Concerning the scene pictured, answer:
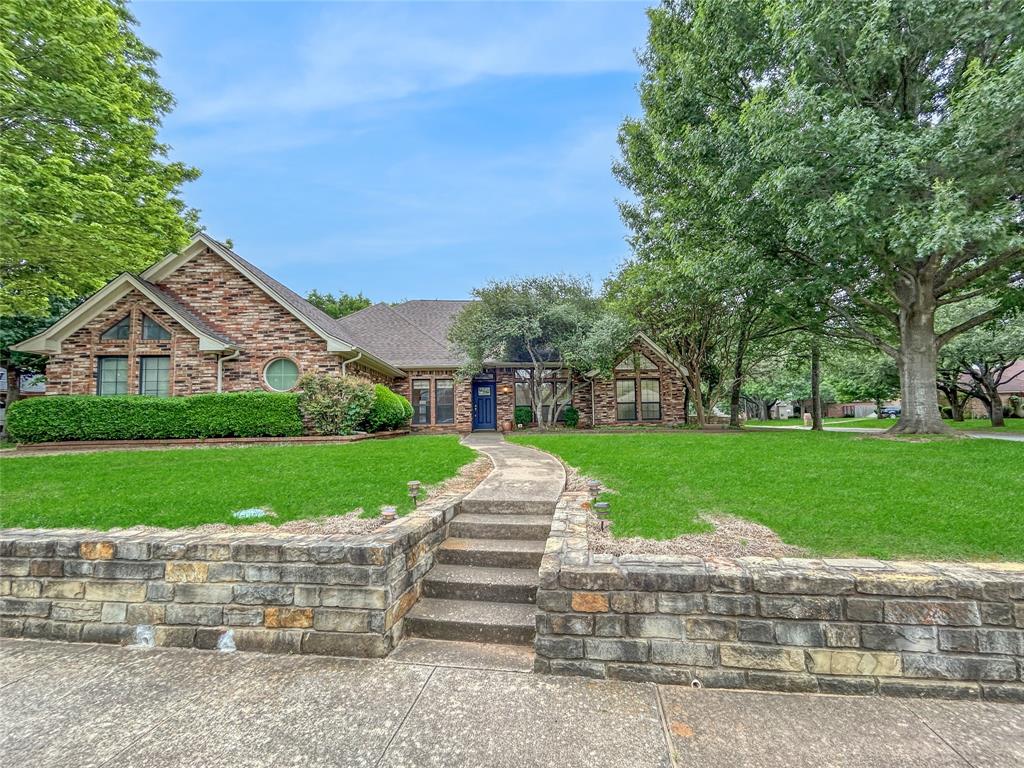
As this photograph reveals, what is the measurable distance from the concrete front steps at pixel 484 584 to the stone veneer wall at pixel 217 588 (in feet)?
0.77

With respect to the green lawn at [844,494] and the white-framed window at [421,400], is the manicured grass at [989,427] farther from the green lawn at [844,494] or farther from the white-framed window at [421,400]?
the white-framed window at [421,400]

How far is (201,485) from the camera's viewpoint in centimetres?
557

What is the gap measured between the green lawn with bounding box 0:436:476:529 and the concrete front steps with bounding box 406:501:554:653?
0.83m

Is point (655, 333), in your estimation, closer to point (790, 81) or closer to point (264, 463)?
point (790, 81)

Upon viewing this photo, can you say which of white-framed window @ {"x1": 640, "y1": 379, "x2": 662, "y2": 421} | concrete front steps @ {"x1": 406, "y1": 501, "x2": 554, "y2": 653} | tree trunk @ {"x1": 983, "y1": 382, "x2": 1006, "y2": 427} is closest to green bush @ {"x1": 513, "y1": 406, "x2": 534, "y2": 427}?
white-framed window @ {"x1": 640, "y1": 379, "x2": 662, "y2": 421}

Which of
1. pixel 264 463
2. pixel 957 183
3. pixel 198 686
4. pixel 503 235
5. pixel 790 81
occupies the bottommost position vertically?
pixel 198 686

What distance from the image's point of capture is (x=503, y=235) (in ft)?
103

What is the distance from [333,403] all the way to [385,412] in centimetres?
177

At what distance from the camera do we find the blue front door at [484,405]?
18375 millimetres

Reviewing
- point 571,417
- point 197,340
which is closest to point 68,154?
point 197,340

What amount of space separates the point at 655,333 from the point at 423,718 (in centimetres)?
1589

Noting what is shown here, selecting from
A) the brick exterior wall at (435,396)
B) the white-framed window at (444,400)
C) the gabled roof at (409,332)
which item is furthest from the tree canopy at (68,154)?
the white-framed window at (444,400)

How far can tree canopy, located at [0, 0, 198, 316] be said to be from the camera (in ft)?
28.3

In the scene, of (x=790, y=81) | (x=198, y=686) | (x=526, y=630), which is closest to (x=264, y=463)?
(x=198, y=686)
